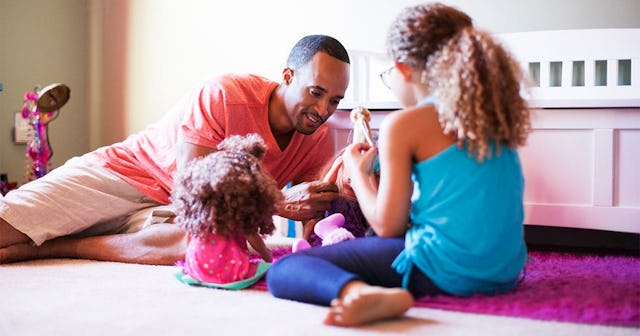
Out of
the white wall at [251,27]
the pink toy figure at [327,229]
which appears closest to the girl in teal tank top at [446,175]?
the pink toy figure at [327,229]

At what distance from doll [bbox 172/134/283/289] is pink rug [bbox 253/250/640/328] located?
3.0 inches

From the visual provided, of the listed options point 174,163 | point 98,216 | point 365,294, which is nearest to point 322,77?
point 174,163

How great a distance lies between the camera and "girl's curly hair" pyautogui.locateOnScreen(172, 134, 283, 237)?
4.36 feet

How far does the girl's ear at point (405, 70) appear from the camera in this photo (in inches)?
48.8

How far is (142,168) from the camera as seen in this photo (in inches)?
75.3

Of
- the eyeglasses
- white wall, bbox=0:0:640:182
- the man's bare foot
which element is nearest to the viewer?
Result: the man's bare foot

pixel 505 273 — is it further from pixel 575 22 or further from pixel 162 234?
pixel 575 22

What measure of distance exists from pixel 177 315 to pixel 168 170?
29.4 inches

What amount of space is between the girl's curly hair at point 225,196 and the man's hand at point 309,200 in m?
0.30

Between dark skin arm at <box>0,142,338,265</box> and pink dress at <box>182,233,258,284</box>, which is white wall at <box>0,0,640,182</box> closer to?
dark skin arm at <box>0,142,338,265</box>

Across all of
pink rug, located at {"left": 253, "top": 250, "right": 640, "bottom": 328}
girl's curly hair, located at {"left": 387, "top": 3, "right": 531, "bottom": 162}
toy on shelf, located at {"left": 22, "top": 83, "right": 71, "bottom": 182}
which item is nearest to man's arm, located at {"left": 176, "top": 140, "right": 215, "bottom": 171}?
pink rug, located at {"left": 253, "top": 250, "right": 640, "bottom": 328}

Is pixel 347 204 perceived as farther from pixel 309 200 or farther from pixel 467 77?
pixel 467 77

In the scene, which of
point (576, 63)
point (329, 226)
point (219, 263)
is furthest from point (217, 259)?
point (576, 63)

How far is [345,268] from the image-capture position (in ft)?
4.08
